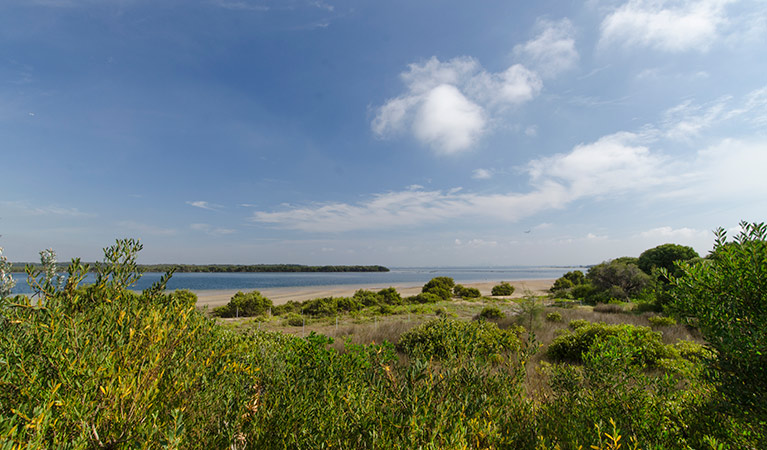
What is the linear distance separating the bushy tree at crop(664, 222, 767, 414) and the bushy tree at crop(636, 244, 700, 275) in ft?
125

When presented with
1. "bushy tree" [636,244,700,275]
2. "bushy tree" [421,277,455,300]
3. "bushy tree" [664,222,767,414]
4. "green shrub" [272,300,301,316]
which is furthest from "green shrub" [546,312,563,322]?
"bushy tree" [421,277,455,300]

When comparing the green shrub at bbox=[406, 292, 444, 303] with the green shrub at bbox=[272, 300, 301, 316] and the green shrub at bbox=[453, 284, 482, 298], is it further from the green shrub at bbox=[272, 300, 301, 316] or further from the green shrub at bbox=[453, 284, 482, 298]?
the green shrub at bbox=[272, 300, 301, 316]

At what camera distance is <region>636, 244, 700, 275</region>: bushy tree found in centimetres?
3303

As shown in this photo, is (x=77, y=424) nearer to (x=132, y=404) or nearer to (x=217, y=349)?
(x=132, y=404)

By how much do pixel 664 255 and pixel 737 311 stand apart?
41.9 meters

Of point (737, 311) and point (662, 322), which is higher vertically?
point (737, 311)

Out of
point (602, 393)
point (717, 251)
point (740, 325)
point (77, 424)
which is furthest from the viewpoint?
point (602, 393)

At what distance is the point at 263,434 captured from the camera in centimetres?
255

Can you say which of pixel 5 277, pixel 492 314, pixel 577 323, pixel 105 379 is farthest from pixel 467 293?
pixel 105 379

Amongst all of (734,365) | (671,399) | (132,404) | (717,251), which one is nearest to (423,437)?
(132,404)

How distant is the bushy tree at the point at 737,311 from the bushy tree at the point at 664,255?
3809 centimetres

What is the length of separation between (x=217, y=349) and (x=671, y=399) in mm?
5071

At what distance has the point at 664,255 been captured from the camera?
34562 mm

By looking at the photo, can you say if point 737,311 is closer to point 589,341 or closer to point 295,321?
point 589,341
